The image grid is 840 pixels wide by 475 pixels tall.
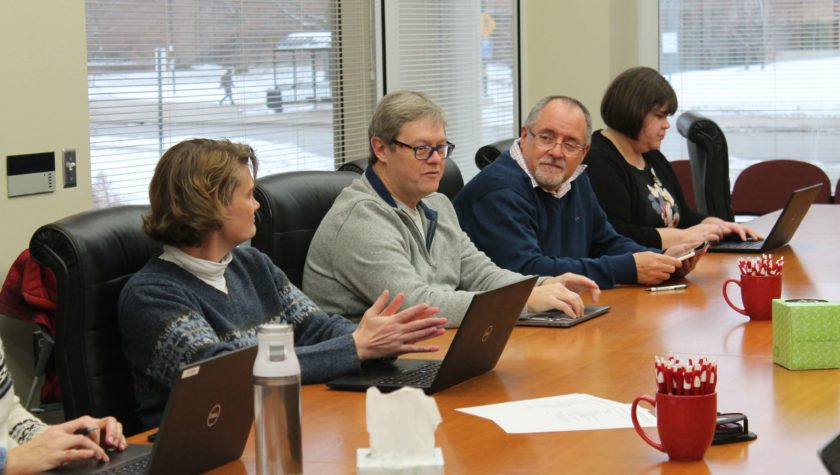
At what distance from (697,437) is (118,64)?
8.55ft

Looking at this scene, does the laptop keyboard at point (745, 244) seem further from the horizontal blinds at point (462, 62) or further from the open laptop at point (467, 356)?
the open laptop at point (467, 356)

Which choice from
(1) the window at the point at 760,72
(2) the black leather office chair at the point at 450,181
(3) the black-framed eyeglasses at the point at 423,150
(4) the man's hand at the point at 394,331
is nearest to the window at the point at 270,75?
(2) the black leather office chair at the point at 450,181

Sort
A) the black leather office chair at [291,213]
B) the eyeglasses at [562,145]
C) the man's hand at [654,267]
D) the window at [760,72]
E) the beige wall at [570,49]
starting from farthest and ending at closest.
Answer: the window at [760,72], the beige wall at [570,49], the eyeglasses at [562,145], the man's hand at [654,267], the black leather office chair at [291,213]

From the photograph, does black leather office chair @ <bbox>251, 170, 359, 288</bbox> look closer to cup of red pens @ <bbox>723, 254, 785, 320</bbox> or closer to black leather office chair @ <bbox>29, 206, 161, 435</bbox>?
black leather office chair @ <bbox>29, 206, 161, 435</bbox>

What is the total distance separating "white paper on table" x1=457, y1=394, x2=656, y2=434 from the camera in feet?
6.48

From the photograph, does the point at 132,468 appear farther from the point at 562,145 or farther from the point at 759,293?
the point at 562,145

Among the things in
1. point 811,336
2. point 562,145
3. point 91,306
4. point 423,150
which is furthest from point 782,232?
point 91,306

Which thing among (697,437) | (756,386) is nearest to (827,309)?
(756,386)

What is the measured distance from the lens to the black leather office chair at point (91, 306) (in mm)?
2250

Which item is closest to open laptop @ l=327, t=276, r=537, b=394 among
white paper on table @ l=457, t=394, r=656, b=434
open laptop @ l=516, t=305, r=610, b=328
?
white paper on table @ l=457, t=394, r=656, b=434

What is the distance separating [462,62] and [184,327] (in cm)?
390

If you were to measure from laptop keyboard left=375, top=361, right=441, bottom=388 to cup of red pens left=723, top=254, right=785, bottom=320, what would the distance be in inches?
36.5

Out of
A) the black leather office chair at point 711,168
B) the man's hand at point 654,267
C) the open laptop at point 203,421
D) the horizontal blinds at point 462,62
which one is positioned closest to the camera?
the open laptop at point 203,421

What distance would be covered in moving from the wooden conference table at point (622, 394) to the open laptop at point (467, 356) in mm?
28
